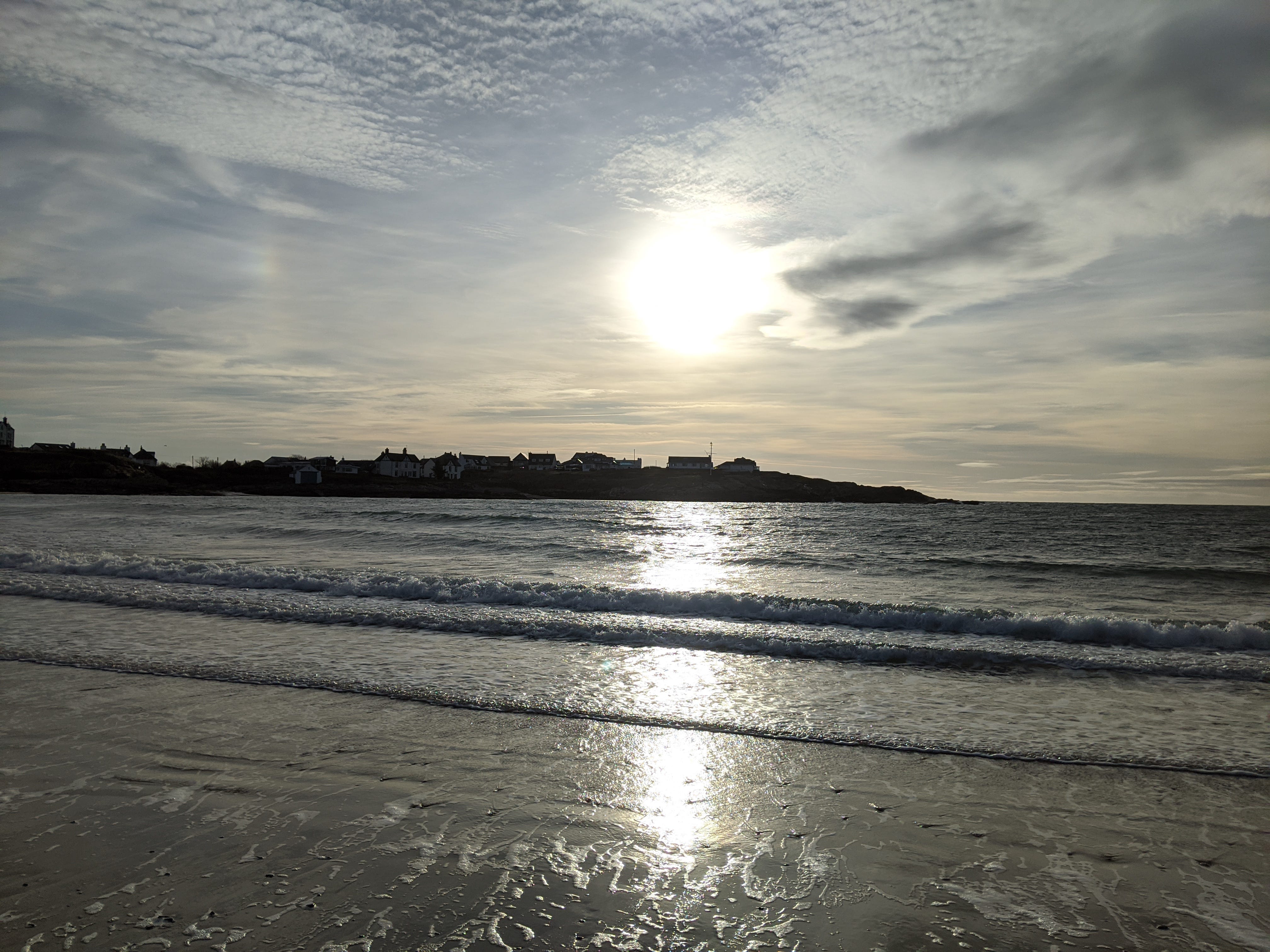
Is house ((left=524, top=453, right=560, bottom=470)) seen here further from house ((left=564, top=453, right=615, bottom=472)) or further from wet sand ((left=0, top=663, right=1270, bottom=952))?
wet sand ((left=0, top=663, right=1270, bottom=952))

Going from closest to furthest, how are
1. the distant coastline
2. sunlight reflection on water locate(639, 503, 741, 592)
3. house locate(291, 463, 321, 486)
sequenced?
sunlight reflection on water locate(639, 503, 741, 592), the distant coastline, house locate(291, 463, 321, 486)

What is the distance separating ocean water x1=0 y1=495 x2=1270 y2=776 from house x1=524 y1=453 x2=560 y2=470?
128390mm

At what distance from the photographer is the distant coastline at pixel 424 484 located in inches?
3317

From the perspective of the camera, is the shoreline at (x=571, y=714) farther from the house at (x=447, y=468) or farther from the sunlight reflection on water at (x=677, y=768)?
the house at (x=447, y=468)

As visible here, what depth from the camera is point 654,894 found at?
14.7ft

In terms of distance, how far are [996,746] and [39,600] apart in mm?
18685

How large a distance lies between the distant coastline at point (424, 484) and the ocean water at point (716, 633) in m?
62.8

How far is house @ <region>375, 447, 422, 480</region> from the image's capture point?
134 m

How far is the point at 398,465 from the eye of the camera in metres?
134

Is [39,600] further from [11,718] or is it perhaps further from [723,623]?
Result: [723,623]

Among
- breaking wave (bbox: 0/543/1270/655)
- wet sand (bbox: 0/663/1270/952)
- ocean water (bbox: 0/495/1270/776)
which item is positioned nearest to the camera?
wet sand (bbox: 0/663/1270/952)

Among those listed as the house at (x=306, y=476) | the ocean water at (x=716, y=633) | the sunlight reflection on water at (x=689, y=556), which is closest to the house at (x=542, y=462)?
the house at (x=306, y=476)

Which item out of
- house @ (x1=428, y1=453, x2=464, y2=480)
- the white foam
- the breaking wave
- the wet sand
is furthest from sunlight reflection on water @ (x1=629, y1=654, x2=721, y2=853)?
house @ (x1=428, y1=453, x2=464, y2=480)

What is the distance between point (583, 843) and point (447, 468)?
470 ft
